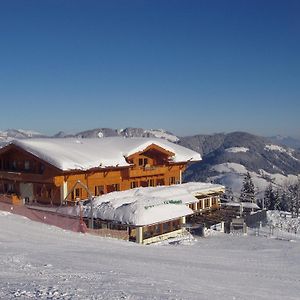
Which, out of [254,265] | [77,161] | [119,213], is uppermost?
[77,161]

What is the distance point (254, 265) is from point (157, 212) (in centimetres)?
975

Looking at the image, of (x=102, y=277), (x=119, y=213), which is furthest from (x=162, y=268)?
(x=119, y=213)

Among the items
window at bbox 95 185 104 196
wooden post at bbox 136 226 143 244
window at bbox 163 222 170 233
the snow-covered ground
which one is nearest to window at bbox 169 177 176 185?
window at bbox 95 185 104 196

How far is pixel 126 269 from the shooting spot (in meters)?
16.3

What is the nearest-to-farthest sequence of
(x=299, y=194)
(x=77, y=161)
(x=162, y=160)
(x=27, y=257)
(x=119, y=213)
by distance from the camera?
(x=27, y=257)
(x=119, y=213)
(x=77, y=161)
(x=162, y=160)
(x=299, y=194)

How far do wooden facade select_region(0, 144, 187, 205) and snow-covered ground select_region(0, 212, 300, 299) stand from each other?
656 centimetres

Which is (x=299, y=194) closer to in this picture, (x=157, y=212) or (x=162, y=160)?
(x=162, y=160)

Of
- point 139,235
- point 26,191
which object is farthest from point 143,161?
point 139,235

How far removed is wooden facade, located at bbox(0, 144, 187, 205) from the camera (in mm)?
34344

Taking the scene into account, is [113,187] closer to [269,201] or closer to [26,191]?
[26,191]

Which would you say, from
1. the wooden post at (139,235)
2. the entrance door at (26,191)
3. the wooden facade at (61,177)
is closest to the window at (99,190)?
the wooden facade at (61,177)

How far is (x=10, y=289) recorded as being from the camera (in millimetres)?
11359

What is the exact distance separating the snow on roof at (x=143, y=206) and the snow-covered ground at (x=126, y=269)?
3.64 metres

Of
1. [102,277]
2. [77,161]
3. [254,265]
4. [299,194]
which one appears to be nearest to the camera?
[102,277]
